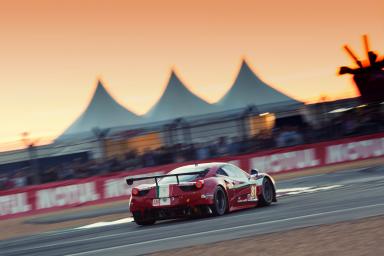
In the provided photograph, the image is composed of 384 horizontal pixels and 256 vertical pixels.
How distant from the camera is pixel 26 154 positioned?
79.0 ft

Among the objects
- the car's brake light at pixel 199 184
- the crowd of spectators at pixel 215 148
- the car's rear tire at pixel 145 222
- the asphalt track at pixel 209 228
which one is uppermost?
the crowd of spectators at pixel 215 148

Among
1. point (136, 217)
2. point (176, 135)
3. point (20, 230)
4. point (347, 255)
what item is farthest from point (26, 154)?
point (347, 255)

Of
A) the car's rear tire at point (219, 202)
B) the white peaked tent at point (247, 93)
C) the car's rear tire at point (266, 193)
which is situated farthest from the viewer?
the white peaked tent at point (247, 93)

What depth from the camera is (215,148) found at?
86.4 ft

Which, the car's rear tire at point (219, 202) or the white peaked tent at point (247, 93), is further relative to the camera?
the white peaked tent at point (247, 93)

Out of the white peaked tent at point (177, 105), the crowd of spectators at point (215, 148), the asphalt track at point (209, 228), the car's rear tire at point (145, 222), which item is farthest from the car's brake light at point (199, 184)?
the white peaked tent at point (177, 105)

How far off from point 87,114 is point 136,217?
2104 cm

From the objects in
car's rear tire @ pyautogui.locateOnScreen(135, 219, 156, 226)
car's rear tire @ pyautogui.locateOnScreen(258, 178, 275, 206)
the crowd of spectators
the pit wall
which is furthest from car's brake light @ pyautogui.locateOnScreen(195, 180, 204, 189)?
the crowd of spectators

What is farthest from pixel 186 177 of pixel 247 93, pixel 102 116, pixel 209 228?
pixel 247 93

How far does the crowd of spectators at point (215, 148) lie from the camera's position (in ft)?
79.6

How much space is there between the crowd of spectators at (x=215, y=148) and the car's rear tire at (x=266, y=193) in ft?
32.2

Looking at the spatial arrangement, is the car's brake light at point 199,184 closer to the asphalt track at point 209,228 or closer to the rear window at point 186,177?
the rear window at point 186,177

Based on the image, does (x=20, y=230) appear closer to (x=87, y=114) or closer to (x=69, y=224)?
(x=69, y=224)

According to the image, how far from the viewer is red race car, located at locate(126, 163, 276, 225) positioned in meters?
13.8
